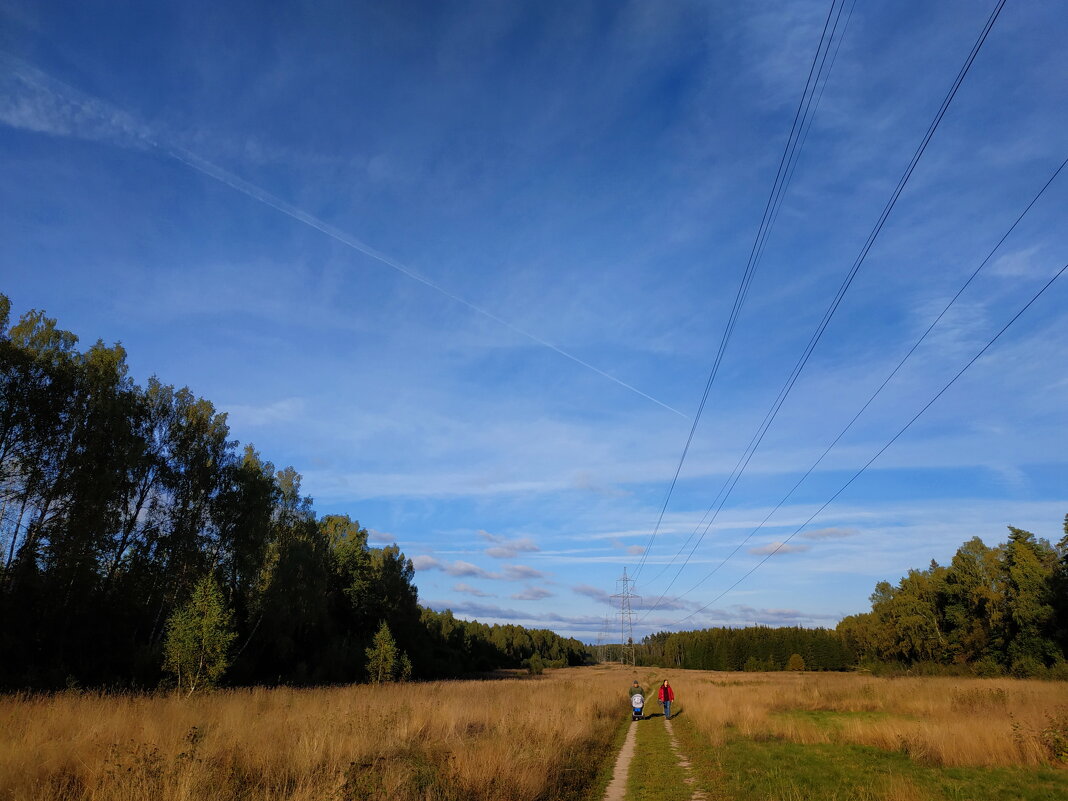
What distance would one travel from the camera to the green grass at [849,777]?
10.4m

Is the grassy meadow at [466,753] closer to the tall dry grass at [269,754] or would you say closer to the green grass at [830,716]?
the tall dry grass at [269,754]

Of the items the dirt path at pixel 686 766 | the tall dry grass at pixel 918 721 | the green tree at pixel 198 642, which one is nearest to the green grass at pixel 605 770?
the dirt path at pixel 686 766

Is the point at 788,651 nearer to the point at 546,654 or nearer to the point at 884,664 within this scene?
the point at 884,664

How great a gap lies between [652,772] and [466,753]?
552 cm

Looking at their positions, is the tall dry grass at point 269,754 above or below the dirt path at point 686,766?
above

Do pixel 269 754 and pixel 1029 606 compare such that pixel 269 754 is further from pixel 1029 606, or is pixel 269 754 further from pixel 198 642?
pixel 1029 606

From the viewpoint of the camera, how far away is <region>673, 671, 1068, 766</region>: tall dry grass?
45.5 ft

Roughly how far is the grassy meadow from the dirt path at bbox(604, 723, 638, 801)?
0.35 metres

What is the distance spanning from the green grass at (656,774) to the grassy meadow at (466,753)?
8 centimetres

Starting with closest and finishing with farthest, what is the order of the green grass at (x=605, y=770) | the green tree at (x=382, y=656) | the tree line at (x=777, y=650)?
the green grass at (x=605, y=770), the green tree at (x=382, y=656), the tree line at (x=777, y=650)

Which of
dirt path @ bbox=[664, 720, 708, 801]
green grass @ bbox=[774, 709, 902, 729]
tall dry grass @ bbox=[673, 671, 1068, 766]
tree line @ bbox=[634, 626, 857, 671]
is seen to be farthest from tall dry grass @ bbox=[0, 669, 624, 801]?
tree line @ bbox=[634, 626, 857, 671]

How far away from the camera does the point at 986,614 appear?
197 ft

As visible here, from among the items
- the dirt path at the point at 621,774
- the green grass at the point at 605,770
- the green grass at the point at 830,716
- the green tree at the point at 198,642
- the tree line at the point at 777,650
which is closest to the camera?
the dirt path at the point at 621,774

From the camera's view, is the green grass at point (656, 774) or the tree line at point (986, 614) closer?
the green grass at point (656, 774)
